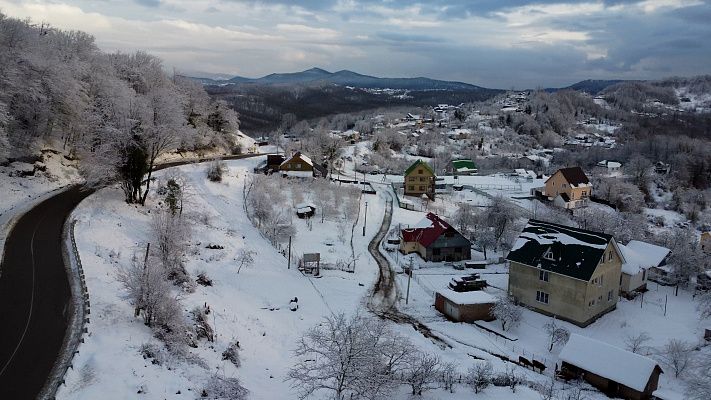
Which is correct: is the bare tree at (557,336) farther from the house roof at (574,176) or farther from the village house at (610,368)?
the house roof at (574,176)

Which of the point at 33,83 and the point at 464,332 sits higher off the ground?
the point at 33,83

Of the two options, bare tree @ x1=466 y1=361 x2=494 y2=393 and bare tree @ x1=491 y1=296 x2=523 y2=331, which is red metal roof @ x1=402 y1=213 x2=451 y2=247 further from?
bare tree @ x1=466 y1=361 x2=494 y2=393

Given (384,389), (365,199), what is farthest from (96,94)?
(384,389)

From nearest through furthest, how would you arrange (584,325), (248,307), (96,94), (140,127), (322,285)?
(248,307), (584,325), (322,285), (140,127), (96,94)

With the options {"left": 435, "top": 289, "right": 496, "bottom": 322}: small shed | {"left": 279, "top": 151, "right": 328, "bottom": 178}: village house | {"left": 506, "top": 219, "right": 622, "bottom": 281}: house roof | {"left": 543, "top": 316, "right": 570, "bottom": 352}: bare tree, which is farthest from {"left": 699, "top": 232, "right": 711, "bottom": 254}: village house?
{"left": 279, "top": 151, "right": 328, "bottom": 178}: village house

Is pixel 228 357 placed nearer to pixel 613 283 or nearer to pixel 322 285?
pixel 322 285

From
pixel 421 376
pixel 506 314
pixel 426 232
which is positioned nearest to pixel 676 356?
pixel 506 314

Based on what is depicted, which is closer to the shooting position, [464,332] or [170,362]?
[170,362]

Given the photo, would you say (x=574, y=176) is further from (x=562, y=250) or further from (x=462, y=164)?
(x=562, y=250)
